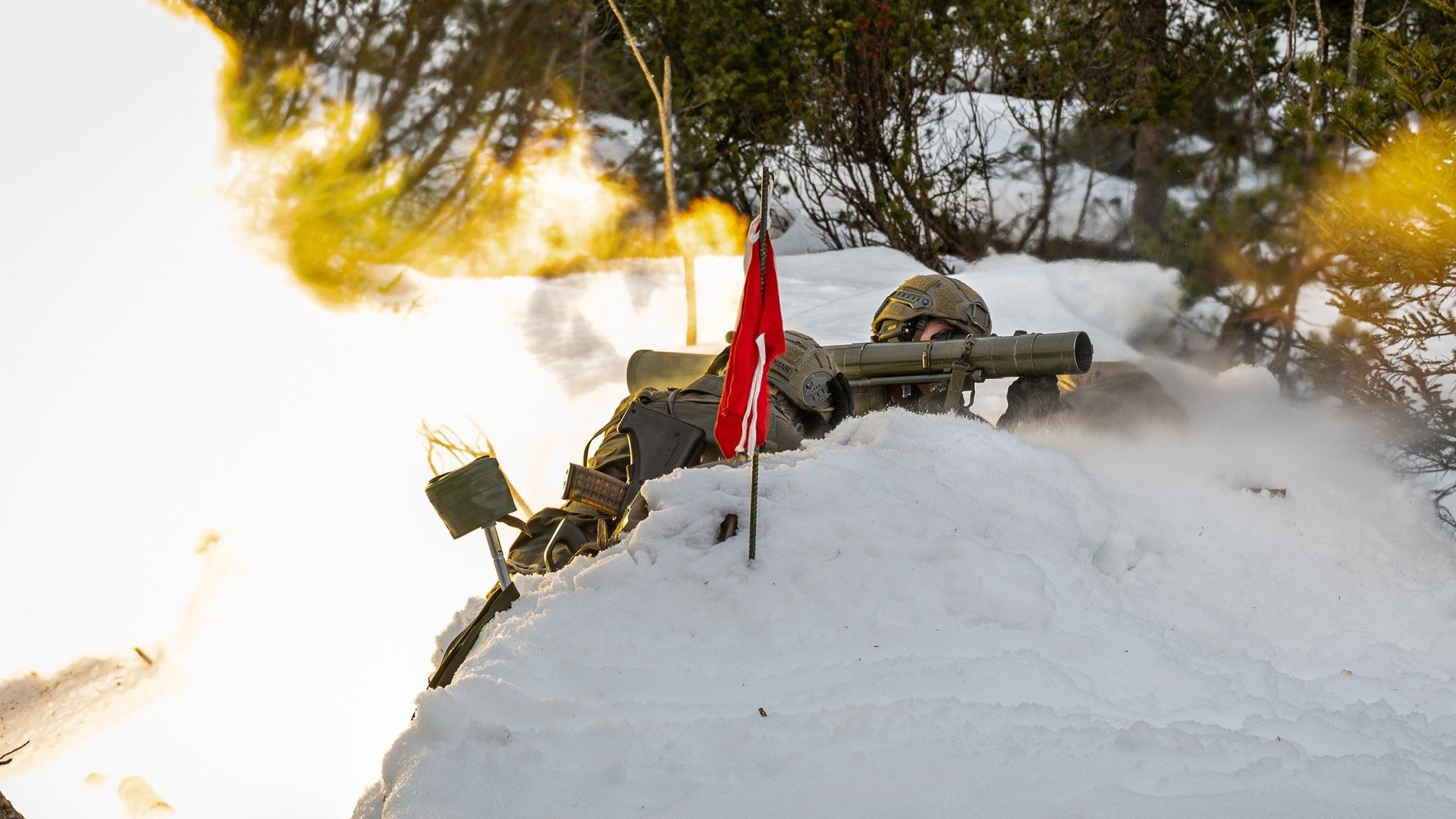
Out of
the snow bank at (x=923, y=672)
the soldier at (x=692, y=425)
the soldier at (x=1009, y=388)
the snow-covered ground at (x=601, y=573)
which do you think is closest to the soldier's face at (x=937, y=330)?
the soldier at (x=1009, y=388)

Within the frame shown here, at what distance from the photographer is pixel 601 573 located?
12.4ft

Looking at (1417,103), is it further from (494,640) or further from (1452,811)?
(494,640)

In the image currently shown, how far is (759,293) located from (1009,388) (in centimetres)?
295

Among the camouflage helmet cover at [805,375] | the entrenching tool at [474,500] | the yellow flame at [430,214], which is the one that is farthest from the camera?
the yellow flame at [430,214]

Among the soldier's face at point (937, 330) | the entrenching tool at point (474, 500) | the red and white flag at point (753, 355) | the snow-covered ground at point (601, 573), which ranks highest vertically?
the red and white flag at point (753, 355)

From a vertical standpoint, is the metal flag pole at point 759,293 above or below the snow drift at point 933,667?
above

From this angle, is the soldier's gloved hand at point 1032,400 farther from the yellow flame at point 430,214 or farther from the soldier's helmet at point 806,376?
the yellow flame at point 430,214

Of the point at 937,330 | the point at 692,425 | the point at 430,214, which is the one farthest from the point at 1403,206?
the point at 430,214

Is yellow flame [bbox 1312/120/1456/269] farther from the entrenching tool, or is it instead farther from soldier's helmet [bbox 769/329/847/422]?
the entrenching tool

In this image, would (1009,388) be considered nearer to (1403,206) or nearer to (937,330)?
(937,330)

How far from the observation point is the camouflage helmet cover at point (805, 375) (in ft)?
18.2

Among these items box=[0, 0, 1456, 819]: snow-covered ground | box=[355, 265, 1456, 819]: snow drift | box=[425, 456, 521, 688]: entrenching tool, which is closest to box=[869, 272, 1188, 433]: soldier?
box=[0, 0, 1456, 819]: snow-covered ground

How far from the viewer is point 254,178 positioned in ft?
40.8

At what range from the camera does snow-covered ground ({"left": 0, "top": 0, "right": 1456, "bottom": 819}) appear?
10.2 feet
